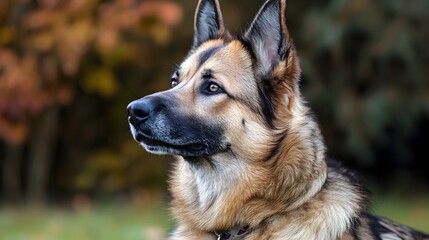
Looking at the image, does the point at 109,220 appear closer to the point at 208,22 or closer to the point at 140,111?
the point at 208,22

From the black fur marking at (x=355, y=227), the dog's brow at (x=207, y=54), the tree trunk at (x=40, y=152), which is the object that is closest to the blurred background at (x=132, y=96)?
Result: the tree trunk at (x=40, y=152)

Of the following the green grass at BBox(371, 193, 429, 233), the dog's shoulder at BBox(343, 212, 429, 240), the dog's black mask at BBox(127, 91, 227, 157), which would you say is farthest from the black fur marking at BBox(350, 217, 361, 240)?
the green grass at BBox(371, 193, 429, 233)

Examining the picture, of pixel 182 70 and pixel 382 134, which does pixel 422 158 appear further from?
pixel 182 70

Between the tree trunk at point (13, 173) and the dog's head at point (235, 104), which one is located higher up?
the dog's head at point (235, 104)

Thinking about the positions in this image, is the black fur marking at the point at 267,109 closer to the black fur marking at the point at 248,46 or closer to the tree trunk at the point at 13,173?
the black fur marking at the point at 248,46

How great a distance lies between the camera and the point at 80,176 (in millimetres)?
13789

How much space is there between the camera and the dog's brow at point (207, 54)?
5.16 meters

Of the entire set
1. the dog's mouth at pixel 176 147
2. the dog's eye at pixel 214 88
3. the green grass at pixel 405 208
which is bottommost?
the green grass at pixel 405 208

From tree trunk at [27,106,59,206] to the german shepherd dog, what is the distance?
8330 mm

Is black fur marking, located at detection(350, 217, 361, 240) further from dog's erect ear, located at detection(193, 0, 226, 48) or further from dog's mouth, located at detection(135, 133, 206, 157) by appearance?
dog's erect ear, located at detection(193, 0, 226, 48)

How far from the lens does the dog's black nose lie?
15.6 feet

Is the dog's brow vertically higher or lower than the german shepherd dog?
higher

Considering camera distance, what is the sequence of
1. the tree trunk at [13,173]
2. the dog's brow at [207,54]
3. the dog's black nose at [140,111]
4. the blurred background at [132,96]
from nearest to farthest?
1. the dog's black nose at [140,111]
2. the dog's brow at [207,54]
3. the blurred background at [132,96]
4. the tree trunk at [13,173]

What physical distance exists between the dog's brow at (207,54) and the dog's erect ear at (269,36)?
216 mm
